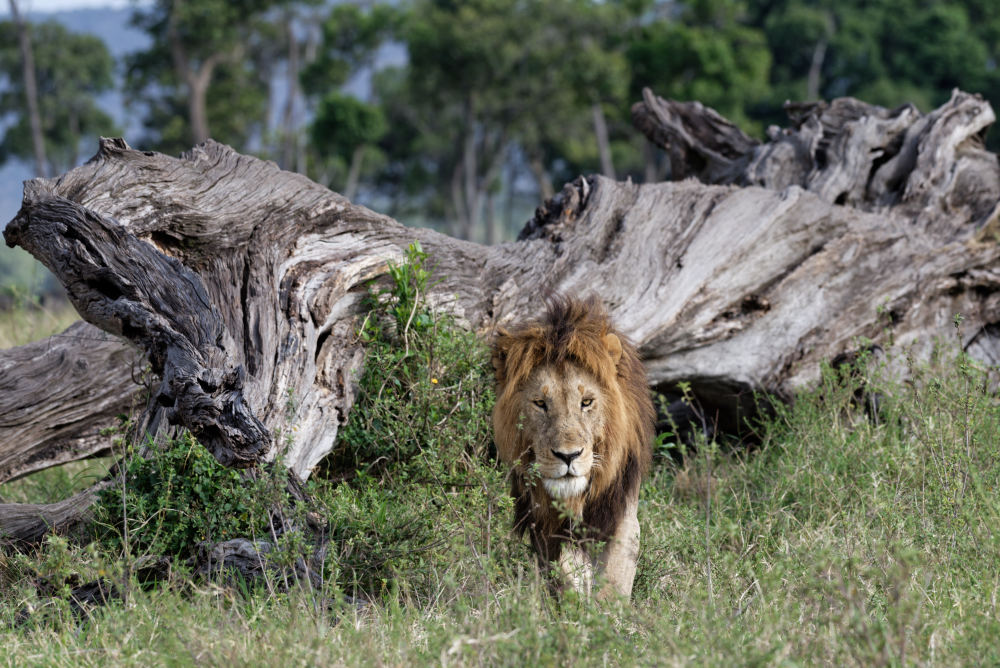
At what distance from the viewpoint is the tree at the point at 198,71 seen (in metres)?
30.3

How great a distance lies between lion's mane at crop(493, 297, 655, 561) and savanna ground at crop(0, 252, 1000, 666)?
189mm

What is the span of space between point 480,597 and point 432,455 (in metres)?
1.19

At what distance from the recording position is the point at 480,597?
11.5ft

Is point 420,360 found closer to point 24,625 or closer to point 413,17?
point 24,625

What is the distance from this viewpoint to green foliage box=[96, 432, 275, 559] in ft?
12.7

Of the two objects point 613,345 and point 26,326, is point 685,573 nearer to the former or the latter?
point 613,345

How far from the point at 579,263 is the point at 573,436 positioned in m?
2.35

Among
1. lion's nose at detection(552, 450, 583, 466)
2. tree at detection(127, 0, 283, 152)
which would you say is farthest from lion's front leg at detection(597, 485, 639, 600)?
tree at detection(127, 0, 283, 152)

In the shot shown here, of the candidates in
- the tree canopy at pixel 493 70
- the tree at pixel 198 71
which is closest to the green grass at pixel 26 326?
the tree at pixel 198 71

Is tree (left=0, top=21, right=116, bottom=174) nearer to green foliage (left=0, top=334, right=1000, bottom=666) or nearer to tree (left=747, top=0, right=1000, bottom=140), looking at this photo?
tree (left=747, top=0, right=1000, bottom=140)

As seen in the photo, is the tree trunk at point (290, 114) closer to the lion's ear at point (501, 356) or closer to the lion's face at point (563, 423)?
the lion's ear at point (501, 356)

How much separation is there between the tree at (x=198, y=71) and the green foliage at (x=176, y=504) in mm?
26001

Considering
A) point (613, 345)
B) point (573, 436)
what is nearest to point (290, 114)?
point (613, 345)

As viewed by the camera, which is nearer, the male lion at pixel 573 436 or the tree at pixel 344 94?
the male lion at pixel 573 436
